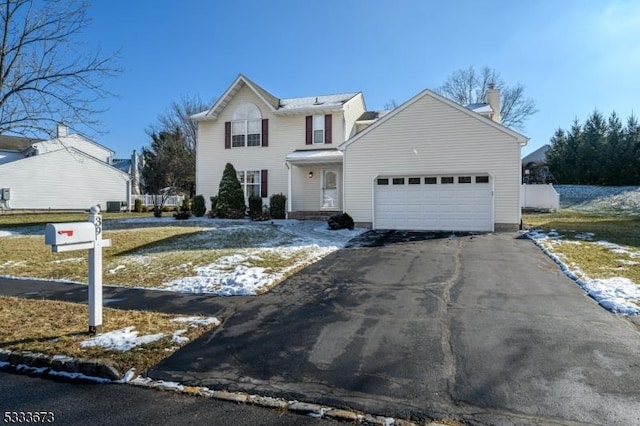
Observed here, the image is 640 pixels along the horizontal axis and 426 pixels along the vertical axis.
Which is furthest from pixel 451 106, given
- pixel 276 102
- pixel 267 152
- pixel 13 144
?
pixel 13 144

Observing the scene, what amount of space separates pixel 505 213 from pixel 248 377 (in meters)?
13.6

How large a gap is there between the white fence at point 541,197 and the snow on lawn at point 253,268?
18.0 m

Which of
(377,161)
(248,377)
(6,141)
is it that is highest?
(6,141)

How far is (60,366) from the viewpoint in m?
4.12

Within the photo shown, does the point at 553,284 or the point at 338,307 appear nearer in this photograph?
the point at 338,307

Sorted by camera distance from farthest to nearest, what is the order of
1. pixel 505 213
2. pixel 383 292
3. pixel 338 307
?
pixel 505 213 < pixel 383 292 < pixel 338 307

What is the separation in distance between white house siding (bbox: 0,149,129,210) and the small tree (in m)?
14.8

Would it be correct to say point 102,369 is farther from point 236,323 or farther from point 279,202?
point 279,202

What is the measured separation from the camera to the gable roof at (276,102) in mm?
20797

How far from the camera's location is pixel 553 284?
299 inches

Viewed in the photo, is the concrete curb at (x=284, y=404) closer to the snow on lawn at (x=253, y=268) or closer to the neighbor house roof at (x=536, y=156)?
the snow on lawn at (x=253, y=268)

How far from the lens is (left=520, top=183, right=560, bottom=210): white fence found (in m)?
25.8

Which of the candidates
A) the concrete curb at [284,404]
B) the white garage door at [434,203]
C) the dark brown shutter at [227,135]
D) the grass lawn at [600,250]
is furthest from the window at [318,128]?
the concrete curb at [284,404]

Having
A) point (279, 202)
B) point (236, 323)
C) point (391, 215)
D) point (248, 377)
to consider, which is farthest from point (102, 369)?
point (279, 202)
